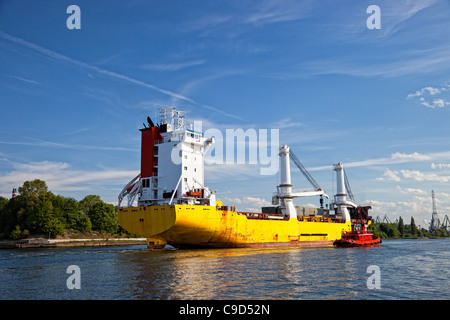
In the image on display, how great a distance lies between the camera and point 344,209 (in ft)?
228

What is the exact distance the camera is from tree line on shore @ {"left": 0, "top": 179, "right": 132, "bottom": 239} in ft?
223

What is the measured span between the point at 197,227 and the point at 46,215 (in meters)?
43.7

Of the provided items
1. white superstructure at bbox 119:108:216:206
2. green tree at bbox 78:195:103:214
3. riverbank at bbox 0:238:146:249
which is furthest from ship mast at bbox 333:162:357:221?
green tree at bbox 78:195:103:214

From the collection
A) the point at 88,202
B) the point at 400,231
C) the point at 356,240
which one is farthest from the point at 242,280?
the point at 400,231

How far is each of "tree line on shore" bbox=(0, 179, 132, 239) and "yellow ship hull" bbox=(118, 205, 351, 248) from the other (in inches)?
1406

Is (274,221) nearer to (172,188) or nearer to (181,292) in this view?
(172,188)

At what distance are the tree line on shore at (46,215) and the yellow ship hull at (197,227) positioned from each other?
117 ft

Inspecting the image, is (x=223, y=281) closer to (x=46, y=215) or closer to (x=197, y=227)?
(x=197, y=227)

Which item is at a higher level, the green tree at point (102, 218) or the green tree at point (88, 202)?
the green tree at point (88, 202)

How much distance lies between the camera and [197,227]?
122 ft

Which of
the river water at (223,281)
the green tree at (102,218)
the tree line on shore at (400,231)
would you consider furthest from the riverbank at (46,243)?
the tree line on shore at (400,231)

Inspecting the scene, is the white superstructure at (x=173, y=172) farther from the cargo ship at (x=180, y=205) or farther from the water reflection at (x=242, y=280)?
the water reflection at (x=242, y=280)

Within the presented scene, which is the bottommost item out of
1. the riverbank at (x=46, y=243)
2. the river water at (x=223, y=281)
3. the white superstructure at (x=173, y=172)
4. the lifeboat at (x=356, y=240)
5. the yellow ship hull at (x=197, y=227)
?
the riverbank at (x=46, y=243)

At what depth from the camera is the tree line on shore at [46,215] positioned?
6800 cm
